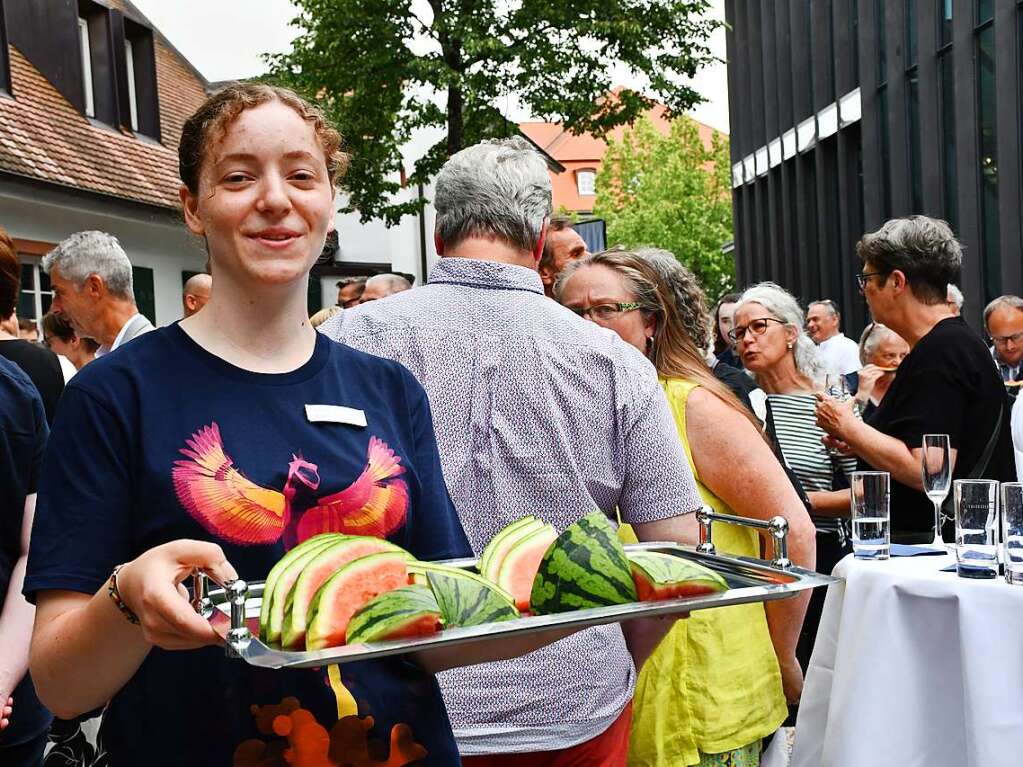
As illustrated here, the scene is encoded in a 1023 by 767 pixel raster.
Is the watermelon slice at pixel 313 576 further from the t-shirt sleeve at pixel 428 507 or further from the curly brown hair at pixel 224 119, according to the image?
the curly brown hair at pixel 224 119

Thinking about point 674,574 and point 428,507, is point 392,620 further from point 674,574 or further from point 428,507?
point 428,507

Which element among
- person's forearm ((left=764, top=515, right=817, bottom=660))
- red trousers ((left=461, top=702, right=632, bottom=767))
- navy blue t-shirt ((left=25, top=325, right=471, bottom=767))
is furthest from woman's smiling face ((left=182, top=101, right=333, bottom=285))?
person's forearm ((left=764, top=515, right=817, bottom=660))

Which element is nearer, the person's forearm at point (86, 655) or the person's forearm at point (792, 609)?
the person's forearm at point (86, 655)

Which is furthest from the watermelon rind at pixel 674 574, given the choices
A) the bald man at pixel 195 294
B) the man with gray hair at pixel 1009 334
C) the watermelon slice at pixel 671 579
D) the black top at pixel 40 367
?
the man with gray hair at pixel 1009 334

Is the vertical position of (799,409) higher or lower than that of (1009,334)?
lower

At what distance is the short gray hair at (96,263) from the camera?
18.7ft

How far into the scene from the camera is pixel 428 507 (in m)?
1.91

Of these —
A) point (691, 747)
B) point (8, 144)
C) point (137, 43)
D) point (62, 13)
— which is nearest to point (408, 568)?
point (691, 747)

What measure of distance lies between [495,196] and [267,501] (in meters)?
1.23

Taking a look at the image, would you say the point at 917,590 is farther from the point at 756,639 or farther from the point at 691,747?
the point at 691,747

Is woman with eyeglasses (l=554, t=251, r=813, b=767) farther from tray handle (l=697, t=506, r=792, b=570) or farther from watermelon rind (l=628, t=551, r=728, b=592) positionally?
watermelon rind (l=628, t=551, r=728, b=592)

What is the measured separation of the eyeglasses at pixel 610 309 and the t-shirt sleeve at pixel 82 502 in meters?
2.00

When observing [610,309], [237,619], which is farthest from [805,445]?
[237,619]

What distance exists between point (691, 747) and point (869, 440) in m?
1.90
